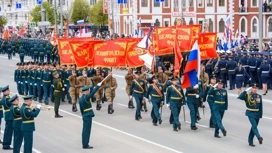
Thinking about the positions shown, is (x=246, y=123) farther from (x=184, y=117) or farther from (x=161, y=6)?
(x=161, y=6)

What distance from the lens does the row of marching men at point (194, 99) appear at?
18.9 m

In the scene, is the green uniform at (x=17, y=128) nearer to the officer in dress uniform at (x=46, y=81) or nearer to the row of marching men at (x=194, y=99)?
the row of marching men at (x=194, y=99)

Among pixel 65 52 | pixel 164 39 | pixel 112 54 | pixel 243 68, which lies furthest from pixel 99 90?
pixel 243 68

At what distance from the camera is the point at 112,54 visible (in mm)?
26078

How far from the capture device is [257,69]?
106 feet

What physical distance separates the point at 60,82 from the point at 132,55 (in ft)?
9.24

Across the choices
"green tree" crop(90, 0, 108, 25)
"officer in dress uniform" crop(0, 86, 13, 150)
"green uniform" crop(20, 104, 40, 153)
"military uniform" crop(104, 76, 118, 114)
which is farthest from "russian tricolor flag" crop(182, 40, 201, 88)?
"green tree" crop(90, 0, 108, 25)

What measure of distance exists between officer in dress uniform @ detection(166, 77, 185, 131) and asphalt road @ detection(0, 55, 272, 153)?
0.46 m

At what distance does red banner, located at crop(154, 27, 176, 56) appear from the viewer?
1121 inches

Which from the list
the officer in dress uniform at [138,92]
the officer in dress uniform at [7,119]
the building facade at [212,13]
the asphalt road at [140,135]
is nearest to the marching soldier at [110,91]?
the asphalt road at [140,135]

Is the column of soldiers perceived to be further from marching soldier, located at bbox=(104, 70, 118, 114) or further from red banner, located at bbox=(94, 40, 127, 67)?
marching soldier, located at bbox=(104, 70, 118, 114)

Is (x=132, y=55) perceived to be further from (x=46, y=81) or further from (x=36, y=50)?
(x=36, y=50)

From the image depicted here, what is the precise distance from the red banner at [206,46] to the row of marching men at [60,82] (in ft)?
12.8

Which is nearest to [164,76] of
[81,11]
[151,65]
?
[151,65]
